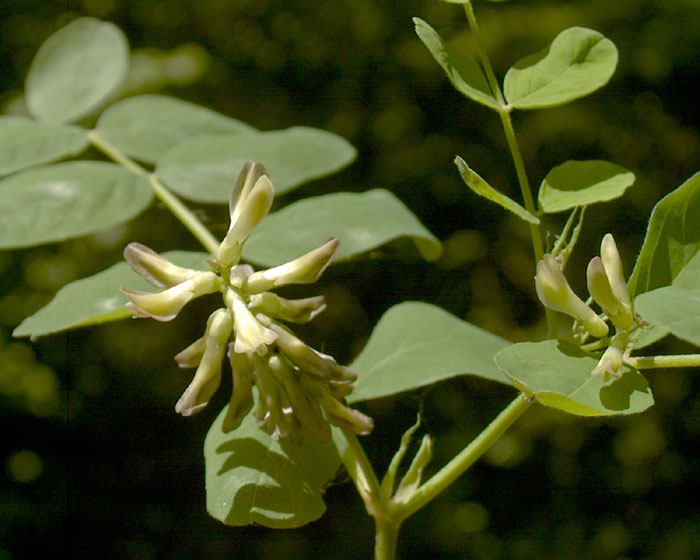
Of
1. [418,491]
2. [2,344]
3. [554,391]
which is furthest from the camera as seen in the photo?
[2,344]

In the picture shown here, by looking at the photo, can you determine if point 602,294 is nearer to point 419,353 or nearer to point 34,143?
point 419,353

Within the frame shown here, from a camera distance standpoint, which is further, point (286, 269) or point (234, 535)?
point (234, 535)

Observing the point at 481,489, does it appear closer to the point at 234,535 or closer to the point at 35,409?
the point at 234,535

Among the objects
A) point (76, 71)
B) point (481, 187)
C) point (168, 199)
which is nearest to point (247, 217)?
point (481, 187)

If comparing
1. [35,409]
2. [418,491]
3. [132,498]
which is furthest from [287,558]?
[418,491]

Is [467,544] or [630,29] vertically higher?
[630,29]

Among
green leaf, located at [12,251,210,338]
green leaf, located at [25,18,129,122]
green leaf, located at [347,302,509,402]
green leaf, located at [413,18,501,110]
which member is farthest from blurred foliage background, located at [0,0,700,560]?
green leaf, located at [413,18,501,110]

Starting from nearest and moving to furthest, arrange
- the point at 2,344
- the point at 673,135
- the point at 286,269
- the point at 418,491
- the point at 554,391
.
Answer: the point at 554,391 → the point at 286,269 → the point at 418,491 → the point at 2,344 → the point at 673,135

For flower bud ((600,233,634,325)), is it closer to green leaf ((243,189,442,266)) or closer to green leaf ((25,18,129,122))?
green leaf ((243,189,442,266))
